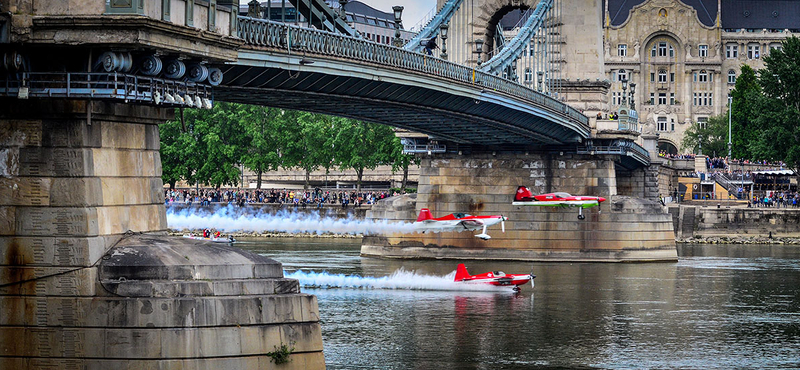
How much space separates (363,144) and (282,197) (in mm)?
9290

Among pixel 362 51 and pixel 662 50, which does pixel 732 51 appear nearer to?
pixel 662 50

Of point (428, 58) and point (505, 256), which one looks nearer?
point (428, 58)

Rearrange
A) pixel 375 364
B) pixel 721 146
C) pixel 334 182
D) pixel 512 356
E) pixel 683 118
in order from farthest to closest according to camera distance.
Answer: pixel 683 118 → pixel 721 146 → pixel 334 182 → pixel 512 356 → pixel 375 364

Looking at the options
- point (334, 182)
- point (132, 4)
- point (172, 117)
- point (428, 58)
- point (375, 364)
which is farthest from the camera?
point (334, 182)

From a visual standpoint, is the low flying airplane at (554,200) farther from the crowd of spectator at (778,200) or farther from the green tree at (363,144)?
the crowd of spectator at (778,200)

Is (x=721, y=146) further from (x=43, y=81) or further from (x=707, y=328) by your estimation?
(x=43, y=81)

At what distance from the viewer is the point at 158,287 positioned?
2664 cm

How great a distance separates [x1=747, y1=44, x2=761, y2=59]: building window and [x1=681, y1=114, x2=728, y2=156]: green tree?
12674 mm

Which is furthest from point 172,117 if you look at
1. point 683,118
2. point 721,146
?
point 683,118

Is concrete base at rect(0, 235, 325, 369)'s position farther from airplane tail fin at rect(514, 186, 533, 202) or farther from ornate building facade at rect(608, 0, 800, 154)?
ornate building facade at rect(608, 0, 800, 154)

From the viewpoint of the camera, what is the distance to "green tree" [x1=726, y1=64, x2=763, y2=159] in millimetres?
128875

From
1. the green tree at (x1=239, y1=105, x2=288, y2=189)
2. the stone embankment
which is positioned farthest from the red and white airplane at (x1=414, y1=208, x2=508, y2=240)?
the green tree at (x1=239, y1=105, x2=288, y2=189)

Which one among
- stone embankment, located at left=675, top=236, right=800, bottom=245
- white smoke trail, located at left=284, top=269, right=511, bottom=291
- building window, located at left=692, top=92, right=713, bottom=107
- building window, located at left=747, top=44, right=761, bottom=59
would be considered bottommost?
white smoke trail, located at left=284, top=269, right=511, bottom=291

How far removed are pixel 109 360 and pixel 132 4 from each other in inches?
277
